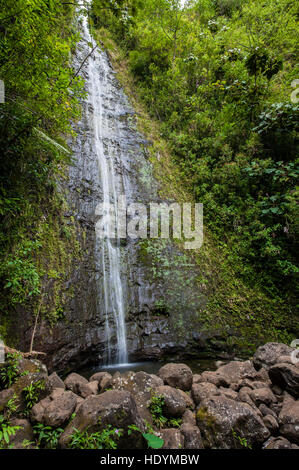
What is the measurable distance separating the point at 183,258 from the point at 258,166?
12.1ft

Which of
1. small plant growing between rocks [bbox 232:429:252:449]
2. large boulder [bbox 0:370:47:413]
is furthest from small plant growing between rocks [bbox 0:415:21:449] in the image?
small plant growing between rocks [bbox 232:429:252:449]

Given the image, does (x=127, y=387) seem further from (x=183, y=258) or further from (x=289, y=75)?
(x=289, y=75)

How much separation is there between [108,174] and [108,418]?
5.83 metres

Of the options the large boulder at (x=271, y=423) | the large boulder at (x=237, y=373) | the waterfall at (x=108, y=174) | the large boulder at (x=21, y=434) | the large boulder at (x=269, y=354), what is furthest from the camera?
the waterfall at (x=108, y=174)

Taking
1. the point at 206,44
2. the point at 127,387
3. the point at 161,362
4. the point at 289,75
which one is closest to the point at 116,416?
the point at 127,387

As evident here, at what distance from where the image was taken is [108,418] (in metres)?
1.66

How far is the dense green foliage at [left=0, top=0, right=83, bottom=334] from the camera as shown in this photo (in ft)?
8.41

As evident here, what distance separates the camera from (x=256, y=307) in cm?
501

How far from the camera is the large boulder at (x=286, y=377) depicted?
8.08ft

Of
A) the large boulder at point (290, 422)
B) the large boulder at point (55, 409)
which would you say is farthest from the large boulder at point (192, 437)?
the large boulder at point (55, 409)

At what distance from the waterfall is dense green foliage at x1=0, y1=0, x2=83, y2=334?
0.67 metres

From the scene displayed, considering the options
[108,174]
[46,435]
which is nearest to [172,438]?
[46,435]

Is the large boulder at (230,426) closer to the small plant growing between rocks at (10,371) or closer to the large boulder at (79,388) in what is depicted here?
the large boulder at (79,388)

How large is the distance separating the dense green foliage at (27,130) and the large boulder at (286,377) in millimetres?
3603
